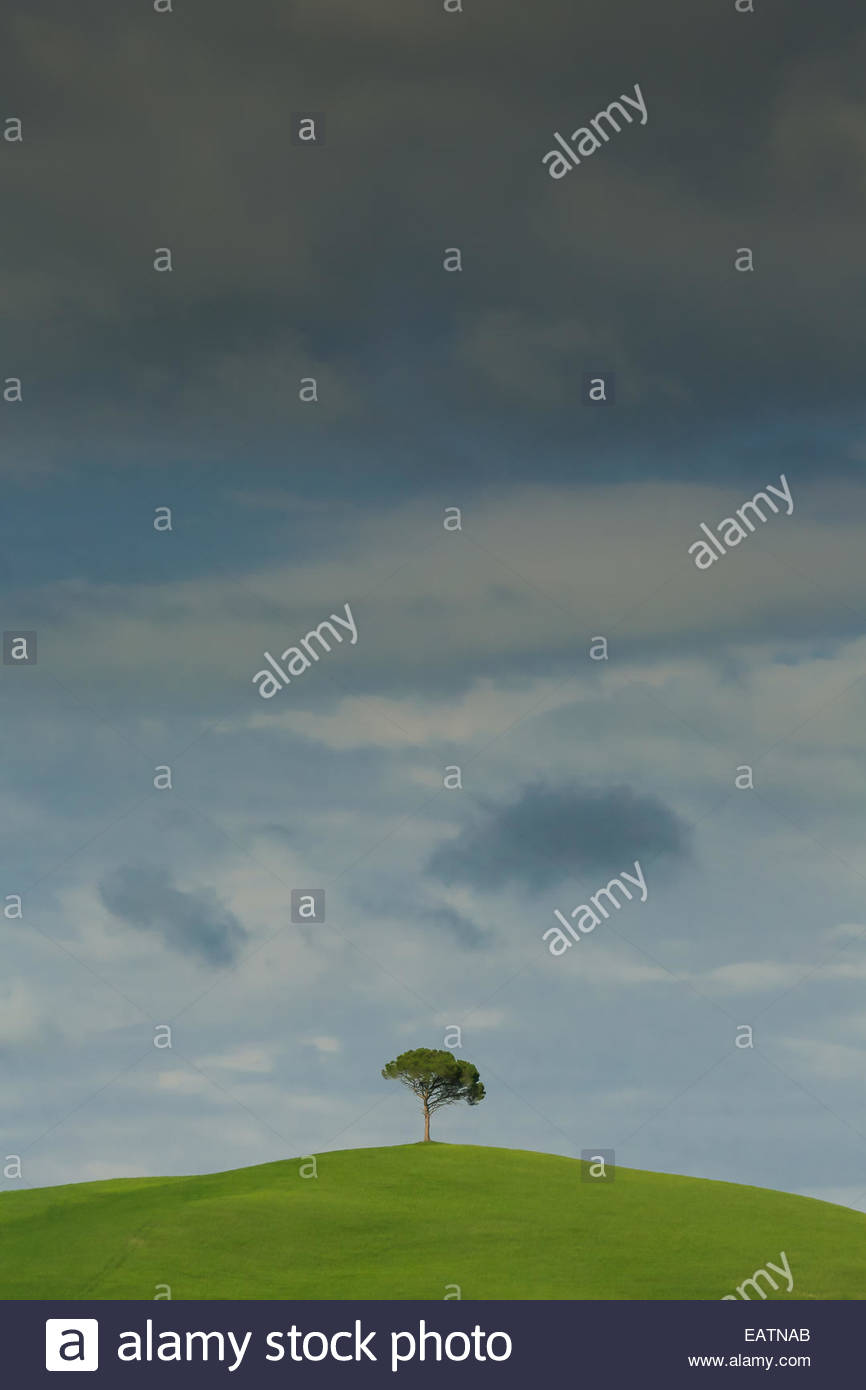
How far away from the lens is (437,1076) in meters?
90.6

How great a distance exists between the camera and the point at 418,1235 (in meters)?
70.0

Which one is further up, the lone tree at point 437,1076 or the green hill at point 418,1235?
the lone tree at point 437,1076

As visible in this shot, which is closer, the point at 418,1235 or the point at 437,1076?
the point at 418,1235

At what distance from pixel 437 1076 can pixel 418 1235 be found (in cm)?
2077

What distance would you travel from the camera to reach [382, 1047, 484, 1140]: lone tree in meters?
90.3

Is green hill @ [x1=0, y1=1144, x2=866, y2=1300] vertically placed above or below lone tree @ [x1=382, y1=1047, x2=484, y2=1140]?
below

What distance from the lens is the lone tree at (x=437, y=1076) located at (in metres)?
90.3

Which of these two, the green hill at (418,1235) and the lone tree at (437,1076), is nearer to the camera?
the green hill at (418,1235)

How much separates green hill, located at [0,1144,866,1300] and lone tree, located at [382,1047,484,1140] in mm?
5302

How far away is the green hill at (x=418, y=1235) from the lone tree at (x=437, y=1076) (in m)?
5.30
